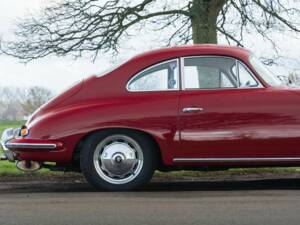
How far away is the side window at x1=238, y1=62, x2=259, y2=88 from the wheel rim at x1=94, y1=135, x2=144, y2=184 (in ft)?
4.57

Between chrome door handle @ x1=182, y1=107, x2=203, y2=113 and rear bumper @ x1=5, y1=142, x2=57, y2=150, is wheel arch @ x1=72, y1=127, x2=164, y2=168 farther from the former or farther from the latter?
chrome door handle @ x1=182, y1=107, x2=203, y2=113

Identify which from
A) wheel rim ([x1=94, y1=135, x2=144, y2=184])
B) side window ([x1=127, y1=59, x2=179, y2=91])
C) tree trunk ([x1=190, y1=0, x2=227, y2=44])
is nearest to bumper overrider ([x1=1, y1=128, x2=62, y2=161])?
wheel rim ([x1=94, y1=135, x2=144, y2=184])

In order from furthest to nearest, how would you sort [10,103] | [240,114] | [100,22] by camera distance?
[10,103] → [100,22] → [240,114]

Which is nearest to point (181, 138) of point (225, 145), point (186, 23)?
point (225, 145)

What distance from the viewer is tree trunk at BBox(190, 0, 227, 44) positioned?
48.6 feet

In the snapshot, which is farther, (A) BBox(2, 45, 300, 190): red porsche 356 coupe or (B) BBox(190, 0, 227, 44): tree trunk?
(B) BBox(190, 0, 227, 44): tree trunk

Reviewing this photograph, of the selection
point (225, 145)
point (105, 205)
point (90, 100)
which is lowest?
point (105, 205)

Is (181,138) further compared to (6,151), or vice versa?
(6,151)

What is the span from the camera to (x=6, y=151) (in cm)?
809

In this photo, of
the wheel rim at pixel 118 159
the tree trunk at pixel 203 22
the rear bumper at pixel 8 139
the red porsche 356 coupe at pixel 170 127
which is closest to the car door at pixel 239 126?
the red porsche 356 coupe at pixel 170 127

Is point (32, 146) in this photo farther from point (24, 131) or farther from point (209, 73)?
point (209, 73)

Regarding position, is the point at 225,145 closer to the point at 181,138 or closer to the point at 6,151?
the point at 181,138

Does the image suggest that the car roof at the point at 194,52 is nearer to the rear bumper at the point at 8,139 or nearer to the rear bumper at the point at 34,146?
the rear bumper at the point at 34,146

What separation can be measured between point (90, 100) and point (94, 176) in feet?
2.87
